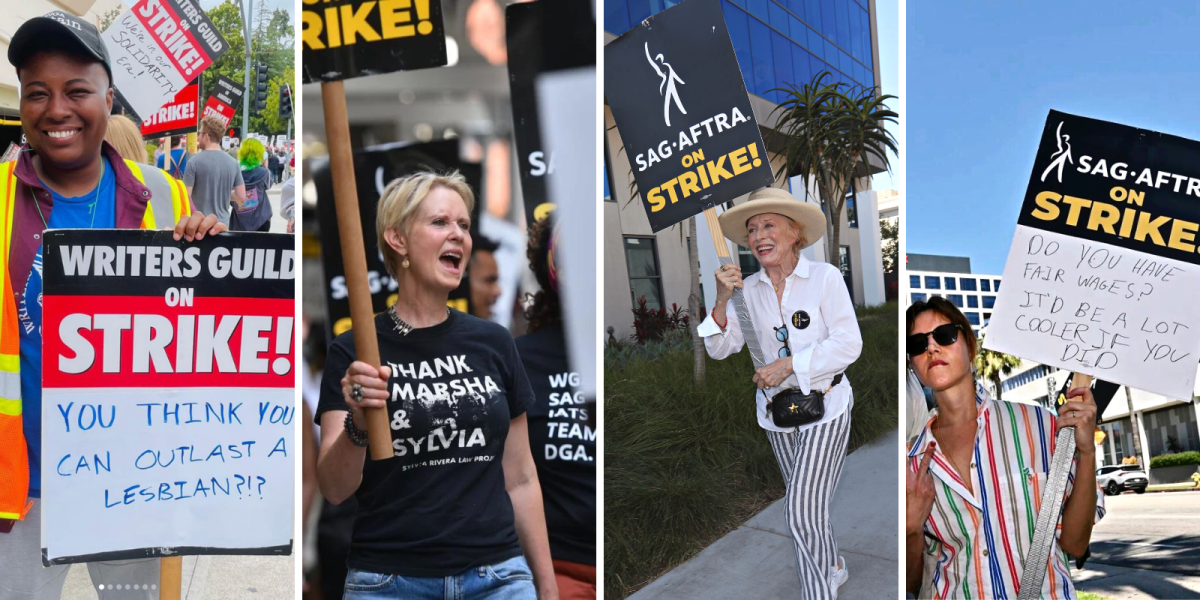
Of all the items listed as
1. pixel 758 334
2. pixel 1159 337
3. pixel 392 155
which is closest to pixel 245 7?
pixel 392 155

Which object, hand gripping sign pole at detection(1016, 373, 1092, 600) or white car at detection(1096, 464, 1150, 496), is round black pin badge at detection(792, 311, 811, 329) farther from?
white car at detection(1096, 464, 1150, 496)

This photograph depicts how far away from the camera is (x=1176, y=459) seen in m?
3.38

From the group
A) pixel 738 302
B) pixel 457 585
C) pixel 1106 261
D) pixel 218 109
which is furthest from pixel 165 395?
pixel 1106 261

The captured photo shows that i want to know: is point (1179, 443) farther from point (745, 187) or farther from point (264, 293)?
point (264, 293)

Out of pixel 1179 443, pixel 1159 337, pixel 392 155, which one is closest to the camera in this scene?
pixel 1159 337

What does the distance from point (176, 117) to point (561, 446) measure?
2.32m

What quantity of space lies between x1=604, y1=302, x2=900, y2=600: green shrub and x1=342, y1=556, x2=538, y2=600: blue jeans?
1.65 ft

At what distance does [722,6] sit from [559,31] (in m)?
0.69

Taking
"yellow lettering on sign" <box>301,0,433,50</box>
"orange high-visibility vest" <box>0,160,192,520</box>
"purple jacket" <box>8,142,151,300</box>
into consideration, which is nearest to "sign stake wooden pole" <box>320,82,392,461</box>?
"yellow lettering on sign" <box>301,0,433,50</box>

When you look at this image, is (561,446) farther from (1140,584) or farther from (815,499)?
(1140,584)

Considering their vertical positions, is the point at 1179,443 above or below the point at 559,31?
below

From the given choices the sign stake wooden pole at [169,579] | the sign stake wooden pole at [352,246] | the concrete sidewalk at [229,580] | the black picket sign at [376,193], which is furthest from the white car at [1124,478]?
the sign stake wooden pole at [169,579]

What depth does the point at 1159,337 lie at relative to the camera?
292 cm

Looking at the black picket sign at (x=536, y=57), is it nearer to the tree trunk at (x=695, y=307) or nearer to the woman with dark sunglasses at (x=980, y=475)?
the tree trunk at (x=695, y=307)
